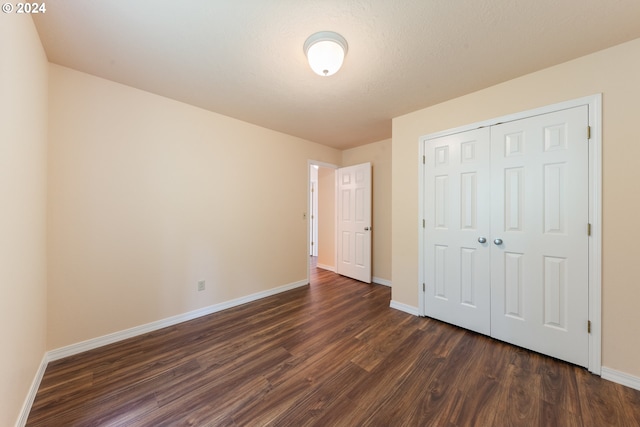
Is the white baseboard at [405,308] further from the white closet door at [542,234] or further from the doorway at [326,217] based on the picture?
the doorway at [326,217]

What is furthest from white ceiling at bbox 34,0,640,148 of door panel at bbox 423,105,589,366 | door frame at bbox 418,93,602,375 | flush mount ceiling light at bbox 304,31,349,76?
door panel at bbox 423,105,589,366

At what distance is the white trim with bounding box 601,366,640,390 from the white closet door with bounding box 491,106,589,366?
4.3 inches

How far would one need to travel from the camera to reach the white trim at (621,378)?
62.3 inches

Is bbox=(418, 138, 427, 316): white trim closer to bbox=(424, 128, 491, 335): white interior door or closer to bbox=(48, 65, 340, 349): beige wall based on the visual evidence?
bbox=(424, 128, 491, 335): white interior door

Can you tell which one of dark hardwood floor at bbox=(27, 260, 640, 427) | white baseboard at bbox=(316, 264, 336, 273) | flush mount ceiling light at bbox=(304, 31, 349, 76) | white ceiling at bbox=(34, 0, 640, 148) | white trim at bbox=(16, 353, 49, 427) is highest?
white ceiling at bbox=(34, 0, 640, 148)

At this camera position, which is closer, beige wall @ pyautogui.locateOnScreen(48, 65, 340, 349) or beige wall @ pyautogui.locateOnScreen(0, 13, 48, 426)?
beige wall @ pyautogui.locateOnScreen(0, 13, 48, 426)

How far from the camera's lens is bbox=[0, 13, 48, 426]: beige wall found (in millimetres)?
1125

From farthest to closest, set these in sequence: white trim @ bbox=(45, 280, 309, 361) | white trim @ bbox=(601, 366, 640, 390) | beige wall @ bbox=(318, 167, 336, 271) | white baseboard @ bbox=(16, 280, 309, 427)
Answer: beige wall @ bbox=(318, 167, 336, 271) → white trim @ bbox=(45, 280, 309, 361) → white trim @ bbox=(601, 366, 640, 390) → white baseboard @ bbox=(16, 280, 309, 427)

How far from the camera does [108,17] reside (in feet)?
4.67

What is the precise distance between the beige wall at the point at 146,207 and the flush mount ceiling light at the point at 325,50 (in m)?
1.73

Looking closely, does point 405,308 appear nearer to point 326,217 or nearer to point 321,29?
point 326,217

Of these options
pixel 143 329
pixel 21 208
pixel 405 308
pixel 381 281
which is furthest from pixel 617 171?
pixel 143 329

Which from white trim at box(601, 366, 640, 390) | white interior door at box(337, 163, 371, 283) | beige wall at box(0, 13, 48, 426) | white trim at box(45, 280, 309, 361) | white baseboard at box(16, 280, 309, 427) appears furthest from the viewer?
white interior door at box(337, 163, 371, 283)

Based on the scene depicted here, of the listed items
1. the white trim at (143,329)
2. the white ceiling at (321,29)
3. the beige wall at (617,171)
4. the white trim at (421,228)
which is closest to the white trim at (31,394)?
the white trim at (143,329)
